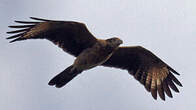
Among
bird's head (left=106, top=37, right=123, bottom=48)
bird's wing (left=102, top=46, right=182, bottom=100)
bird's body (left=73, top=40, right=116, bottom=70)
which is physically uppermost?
bird's head (left=106, top=37, right=123, bottom=48)

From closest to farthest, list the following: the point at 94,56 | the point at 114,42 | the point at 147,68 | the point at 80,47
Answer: the point at 94,56
the point at 114,42
the point at 80,47
the point at 147,68

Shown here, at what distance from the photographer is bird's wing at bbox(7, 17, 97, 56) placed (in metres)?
13.1

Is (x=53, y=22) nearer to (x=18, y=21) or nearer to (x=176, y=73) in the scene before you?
(x=18, y=21)

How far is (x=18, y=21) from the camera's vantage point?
42.9 ft

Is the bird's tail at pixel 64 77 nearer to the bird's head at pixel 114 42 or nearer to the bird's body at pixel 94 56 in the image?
the bird's body at pixel 94 56

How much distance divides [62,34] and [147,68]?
98.8 inches

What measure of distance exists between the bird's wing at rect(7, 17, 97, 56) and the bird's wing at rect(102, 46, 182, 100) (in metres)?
0.94

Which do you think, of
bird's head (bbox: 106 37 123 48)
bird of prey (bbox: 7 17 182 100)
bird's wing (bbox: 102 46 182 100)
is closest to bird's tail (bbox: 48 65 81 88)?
bird of prey (bbox: 7 17 182 100)

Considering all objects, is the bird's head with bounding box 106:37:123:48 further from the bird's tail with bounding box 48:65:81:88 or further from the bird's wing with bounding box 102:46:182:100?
the bird's tail with bounding box 48:65:81:88

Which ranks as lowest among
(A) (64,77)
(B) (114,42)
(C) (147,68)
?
(C) (147,68)

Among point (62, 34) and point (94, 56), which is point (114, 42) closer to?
point (94, 56)

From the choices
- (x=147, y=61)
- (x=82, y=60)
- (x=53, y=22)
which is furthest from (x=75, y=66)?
(x=147, y=61)

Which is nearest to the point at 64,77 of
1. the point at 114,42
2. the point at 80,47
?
the point at 80,47

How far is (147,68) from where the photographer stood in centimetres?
1448
